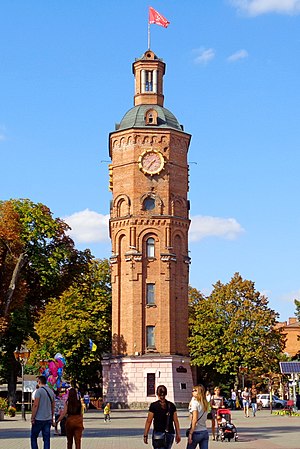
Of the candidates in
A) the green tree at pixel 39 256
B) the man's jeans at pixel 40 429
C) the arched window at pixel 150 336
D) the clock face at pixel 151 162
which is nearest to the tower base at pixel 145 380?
the arched window at pixel 150 336

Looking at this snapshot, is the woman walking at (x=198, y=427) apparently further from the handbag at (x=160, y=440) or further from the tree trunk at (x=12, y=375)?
the tree trunk at (x=12, y=375)

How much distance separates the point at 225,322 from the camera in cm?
6888

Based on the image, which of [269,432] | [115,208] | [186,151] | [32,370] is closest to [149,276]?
[115,208]

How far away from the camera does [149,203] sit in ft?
216

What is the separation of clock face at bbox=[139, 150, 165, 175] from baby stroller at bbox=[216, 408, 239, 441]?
38.4 metres

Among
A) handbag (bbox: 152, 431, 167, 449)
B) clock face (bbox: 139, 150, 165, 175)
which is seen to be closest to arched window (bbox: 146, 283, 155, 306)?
clock face (bbox: 139, 150, 165, 175)

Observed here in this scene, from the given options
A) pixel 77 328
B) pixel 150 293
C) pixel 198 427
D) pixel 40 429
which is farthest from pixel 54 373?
pixel 77 328

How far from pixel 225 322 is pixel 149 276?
872 cm

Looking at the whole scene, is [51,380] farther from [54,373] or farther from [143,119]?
[143,119]

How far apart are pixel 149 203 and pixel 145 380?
45.1 feet

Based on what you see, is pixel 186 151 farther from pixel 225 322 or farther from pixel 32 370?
pixel 32 370

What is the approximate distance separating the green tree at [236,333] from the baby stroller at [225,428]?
3703 centimetres

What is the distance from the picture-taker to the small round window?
215ft

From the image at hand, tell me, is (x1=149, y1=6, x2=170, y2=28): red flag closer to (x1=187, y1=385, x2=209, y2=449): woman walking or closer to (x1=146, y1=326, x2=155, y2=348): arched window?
(x1=146, y1=326, x2=155, y2=348): arched window
